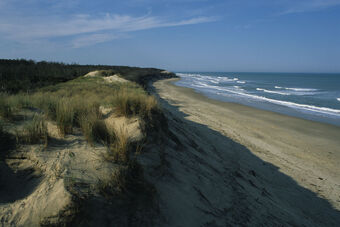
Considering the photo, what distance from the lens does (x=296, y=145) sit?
32.0 ft

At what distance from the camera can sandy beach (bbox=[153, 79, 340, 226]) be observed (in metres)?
4.56

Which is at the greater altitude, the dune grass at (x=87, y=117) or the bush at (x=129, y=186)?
the dune grass at (x=87, y=117)

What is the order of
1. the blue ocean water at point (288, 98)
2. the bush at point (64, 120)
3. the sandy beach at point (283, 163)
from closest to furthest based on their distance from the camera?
the bush at point (64, 120) → the sandy beach at point (283, 163) → the blue ocean water at point (288, 98)

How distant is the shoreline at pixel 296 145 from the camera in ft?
21.7

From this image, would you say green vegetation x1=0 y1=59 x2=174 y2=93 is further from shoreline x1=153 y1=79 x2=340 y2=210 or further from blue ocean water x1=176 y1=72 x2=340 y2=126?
blue ocean water x1=176 y1=72 x2=340 y2=126

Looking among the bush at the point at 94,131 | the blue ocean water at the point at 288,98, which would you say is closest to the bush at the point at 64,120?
Result: the bush at the point at 94,131

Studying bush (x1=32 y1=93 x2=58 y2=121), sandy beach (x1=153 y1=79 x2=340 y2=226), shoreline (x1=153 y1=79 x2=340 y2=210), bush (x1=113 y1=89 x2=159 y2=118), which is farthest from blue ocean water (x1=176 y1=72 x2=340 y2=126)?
bush (x1=32 y1=93 x2=58 y2=121)

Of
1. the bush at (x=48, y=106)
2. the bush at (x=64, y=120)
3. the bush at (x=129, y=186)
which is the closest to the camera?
the bush at (x=129, y=186)

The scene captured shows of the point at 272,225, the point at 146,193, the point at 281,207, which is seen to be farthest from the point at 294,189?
the point at 146,193

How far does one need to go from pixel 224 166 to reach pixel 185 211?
3.25 metres

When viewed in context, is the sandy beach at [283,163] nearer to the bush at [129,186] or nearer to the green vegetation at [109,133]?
the bush at [129,186]

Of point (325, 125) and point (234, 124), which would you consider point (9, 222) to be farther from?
point (325, 125)

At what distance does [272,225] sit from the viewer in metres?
3.64

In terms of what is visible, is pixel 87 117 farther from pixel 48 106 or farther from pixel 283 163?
pixel 283 163
